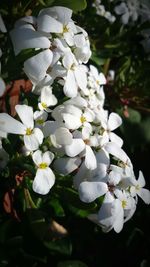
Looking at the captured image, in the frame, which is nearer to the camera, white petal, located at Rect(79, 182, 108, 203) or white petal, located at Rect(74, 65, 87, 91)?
white petal, located at Rect(79, 182, 108, 203)

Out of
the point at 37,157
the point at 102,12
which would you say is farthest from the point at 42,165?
the point at 102,12

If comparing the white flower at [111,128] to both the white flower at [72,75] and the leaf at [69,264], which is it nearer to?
the white flower at [72,75]

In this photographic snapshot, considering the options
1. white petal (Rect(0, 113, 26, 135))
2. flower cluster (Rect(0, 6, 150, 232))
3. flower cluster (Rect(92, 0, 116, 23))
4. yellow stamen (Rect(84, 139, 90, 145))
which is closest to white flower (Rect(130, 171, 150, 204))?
flower cluster (Rect(0, 6, 150, 232))

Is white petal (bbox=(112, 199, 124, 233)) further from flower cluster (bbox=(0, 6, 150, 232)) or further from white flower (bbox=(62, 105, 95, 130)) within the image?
white flower (bbox=(62, 105, 95, 130))

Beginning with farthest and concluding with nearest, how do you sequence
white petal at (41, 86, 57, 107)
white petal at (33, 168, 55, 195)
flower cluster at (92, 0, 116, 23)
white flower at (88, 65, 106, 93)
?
flower cluster at (92, 0, 116, 23), white flower at (88, 65, 106, 93), white petal at (41, 86, 57, 107), white petal at (33, 168, 55, 195)

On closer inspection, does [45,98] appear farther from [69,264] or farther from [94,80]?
[69,264]

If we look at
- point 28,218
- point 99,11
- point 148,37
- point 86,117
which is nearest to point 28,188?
point 28,218

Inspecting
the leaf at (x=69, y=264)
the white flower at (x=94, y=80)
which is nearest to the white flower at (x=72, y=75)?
the white flower at (x=94, y=80)
